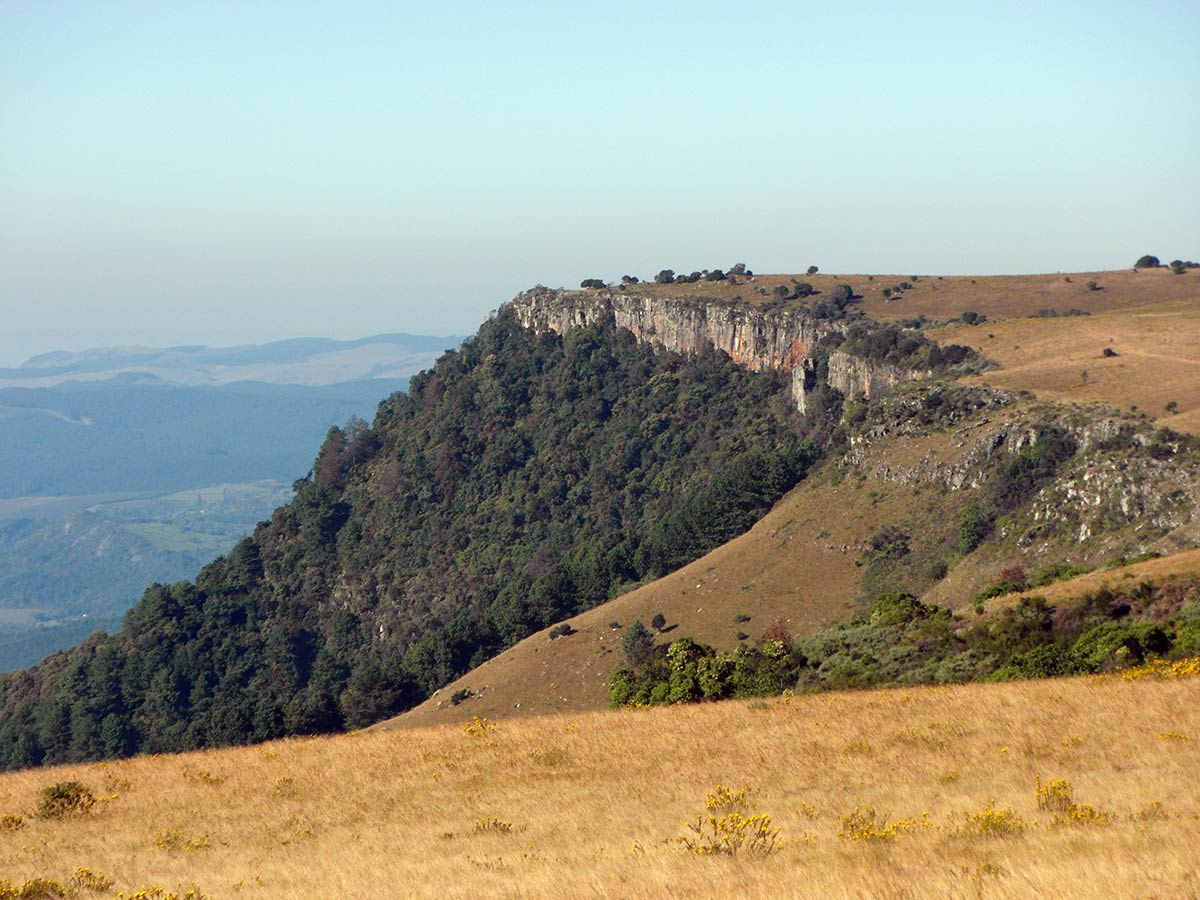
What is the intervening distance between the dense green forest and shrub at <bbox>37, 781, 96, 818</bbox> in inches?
2125

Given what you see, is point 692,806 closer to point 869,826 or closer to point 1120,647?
point 869,826

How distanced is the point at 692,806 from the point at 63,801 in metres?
11.0

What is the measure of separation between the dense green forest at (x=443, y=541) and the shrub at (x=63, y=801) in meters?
54.0

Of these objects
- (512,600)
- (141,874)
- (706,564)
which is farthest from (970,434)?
(141,874)

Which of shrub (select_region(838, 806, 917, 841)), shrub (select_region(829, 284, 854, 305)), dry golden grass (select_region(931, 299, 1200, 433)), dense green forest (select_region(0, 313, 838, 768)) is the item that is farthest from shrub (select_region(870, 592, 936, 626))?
shrub (select_region(829, 284, 854, 305))

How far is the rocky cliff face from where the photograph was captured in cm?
9638

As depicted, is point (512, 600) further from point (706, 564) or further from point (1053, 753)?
point (1053, 753)

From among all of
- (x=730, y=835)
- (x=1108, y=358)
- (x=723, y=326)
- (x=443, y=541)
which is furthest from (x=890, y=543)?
(x=443, y=541)

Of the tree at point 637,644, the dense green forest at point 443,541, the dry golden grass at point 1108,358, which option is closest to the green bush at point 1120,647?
the dry golden grass at point 1108,358

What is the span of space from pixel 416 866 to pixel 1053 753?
953cm

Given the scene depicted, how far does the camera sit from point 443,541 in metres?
125

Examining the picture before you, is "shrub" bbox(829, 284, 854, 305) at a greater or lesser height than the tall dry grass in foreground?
greater

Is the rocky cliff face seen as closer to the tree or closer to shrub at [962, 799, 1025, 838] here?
the tree

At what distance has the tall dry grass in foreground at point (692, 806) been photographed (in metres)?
13.0
